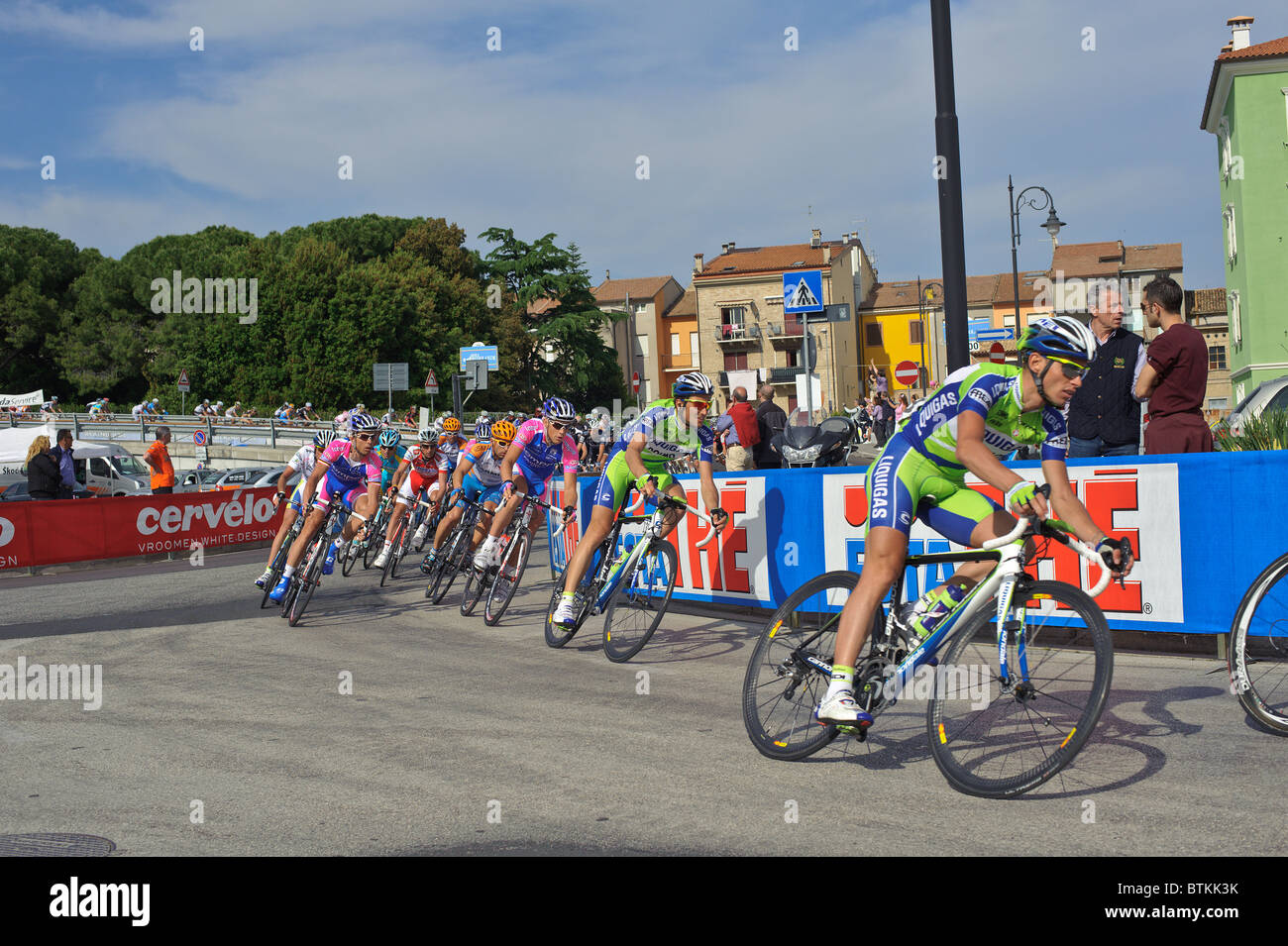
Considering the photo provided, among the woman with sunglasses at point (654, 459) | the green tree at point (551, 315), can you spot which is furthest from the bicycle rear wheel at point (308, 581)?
the green tree at point (551, 315)

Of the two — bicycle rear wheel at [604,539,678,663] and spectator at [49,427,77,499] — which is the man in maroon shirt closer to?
bicycle rear wheel at [604,539,678,663]

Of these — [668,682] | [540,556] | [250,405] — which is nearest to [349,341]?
[250,405]

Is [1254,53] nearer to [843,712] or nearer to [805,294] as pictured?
[805,294]

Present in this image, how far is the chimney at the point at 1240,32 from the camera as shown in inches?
1799

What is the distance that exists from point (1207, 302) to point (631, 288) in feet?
157

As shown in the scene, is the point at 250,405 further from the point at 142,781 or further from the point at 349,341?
the point at 142,781

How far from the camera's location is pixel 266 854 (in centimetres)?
434

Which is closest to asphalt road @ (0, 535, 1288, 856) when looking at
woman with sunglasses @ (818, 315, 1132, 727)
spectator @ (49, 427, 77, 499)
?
woman with sunglasses @ (818, 315, 1132, 727)

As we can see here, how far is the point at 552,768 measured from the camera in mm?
5496

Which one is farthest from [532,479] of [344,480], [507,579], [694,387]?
[694,387]

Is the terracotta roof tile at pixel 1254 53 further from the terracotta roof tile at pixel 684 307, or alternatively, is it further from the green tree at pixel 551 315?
the terracotta roof tile at pixel 684 307

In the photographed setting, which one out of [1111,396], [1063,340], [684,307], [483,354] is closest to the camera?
[1063,340]

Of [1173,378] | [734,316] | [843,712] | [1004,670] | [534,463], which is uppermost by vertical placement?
[734,316]
